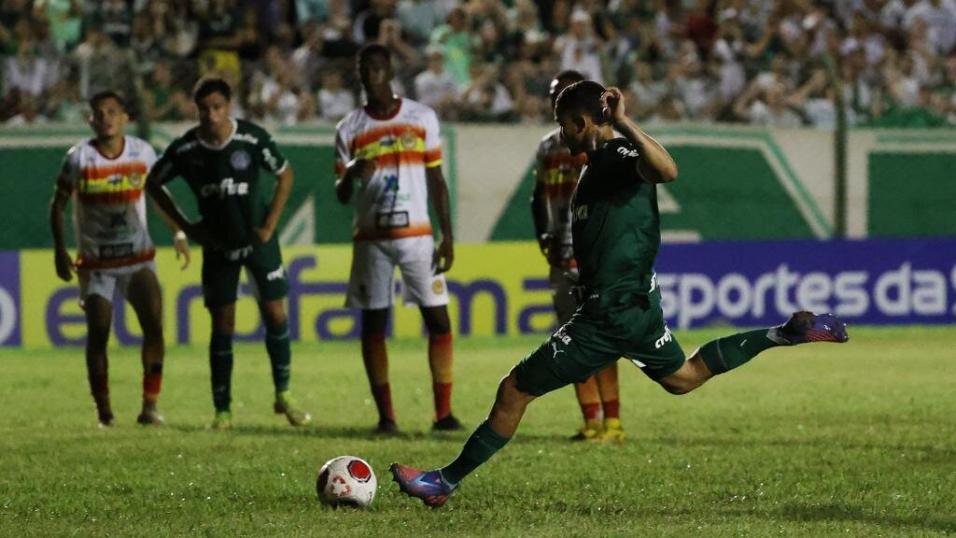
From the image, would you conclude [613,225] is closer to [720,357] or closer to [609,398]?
[720,357]

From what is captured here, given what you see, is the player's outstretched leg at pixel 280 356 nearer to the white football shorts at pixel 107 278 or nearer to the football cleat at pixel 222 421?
the football cleat at pixel 222 421

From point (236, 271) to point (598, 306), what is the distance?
4.11m

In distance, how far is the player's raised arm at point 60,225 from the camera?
1139 centimetres

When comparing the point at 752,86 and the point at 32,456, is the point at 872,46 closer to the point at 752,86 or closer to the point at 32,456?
the point at 752,86

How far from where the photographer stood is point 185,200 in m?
17.5

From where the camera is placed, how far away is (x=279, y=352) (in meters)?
11.3

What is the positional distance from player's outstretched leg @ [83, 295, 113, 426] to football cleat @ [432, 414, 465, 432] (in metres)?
2.20

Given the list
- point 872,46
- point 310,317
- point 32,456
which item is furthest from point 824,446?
point 872,46

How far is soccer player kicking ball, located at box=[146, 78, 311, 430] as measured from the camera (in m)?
10.9

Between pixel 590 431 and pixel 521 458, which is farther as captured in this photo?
pixel 590 431

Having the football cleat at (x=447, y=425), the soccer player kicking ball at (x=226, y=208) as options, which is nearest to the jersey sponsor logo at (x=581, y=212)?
the football cleat at (x=447, y=425)

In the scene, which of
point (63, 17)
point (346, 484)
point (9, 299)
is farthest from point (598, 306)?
point (63, 17)

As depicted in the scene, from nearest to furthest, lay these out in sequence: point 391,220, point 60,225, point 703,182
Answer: point 391,220
point 60,225
point 703,182

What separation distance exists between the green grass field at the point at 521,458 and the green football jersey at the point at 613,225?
1.01 meters
